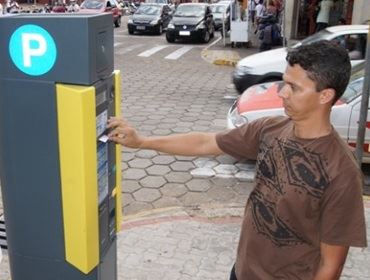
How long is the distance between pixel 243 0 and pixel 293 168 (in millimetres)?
20483

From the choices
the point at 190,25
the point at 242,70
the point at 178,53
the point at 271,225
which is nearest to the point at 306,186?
the point at 271,225

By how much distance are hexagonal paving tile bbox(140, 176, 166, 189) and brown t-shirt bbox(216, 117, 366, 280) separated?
324cm

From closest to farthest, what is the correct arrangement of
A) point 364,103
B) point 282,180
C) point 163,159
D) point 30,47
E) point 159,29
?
1. point 282,180
2. point 30,47
3. point 364,103
4. point 163,159
5. point 159,29

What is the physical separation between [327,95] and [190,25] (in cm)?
1747

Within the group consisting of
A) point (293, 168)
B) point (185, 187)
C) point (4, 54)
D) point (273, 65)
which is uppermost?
point (4, 54)

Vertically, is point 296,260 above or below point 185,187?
above

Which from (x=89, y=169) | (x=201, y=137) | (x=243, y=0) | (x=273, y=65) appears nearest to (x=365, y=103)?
(x=201, y=137)

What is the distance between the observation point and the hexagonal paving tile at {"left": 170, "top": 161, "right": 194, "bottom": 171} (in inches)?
230

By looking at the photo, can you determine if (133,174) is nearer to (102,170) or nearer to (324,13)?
(102,170)

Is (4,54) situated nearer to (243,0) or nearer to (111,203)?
(111,203)

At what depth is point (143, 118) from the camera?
798cm

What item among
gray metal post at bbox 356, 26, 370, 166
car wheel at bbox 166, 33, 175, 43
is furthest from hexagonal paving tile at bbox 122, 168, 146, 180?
car wheel at bbox 166, 33, 175, 43

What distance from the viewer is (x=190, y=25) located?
18734mm

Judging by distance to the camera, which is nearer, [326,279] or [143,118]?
[326,279]
